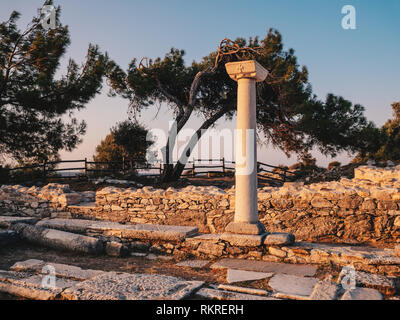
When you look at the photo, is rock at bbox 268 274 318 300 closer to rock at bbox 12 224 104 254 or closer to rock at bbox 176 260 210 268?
rock at bbox 176 260 210 268

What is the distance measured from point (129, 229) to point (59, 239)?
1.24 meters

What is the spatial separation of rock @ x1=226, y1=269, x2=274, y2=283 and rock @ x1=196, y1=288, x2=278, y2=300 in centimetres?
58

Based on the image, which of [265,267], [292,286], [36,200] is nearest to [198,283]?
[292,286]

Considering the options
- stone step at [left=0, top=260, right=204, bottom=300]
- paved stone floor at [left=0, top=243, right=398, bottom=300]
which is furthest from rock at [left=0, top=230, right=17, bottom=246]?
stone step at [left=0, top=260, right=204, bottom=300]

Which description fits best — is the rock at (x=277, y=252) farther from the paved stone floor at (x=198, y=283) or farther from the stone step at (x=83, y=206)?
the stone step at (x=83, y=206)

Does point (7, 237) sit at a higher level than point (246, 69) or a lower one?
lower

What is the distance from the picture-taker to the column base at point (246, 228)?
5.57m

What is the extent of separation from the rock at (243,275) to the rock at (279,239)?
36.4 inches

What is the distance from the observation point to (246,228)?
562 cm

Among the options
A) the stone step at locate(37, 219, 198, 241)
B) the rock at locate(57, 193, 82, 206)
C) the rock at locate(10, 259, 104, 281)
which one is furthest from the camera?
the rock at locate(57, 193, 82, 206)

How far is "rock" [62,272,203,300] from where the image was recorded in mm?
3365

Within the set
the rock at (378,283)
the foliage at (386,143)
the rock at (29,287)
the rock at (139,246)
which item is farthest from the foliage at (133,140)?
the rock at (378,283)

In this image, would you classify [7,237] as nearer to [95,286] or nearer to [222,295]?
[95,286]

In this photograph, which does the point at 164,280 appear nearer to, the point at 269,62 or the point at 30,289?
the point at 30,289
